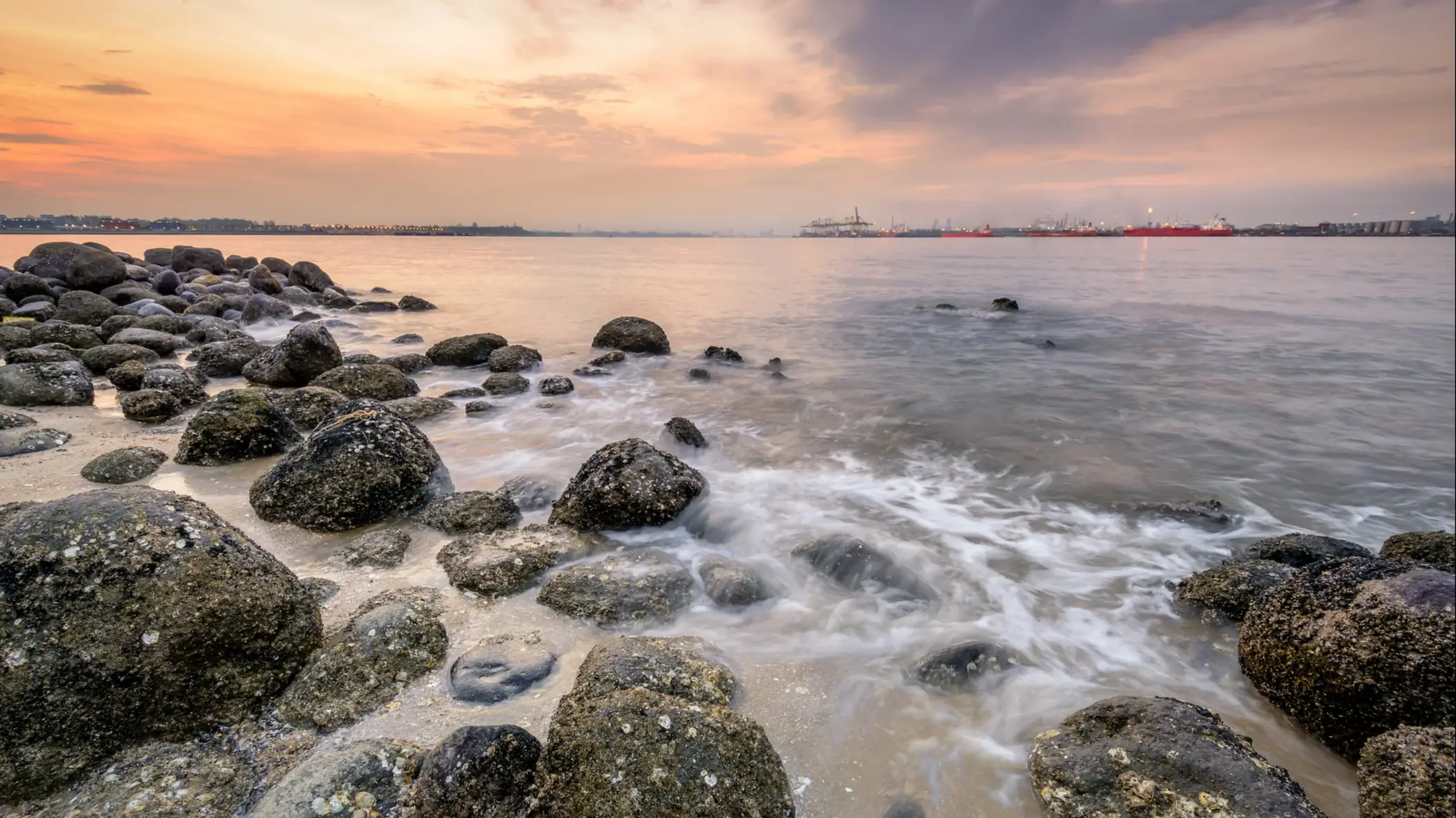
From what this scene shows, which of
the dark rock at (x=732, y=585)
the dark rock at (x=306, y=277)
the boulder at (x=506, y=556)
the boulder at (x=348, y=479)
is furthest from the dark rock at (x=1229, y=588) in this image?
the dark rock at (x=306, y=277)

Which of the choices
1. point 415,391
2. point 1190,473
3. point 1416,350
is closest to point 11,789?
point 415,391

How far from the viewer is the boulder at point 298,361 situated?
863 centimetres

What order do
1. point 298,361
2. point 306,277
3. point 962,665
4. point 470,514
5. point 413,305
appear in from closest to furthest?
point 962,665 < point 470,514 < point 298,361 < point 413,305 < point 306,277

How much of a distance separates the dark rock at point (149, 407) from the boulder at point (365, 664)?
5.50 m

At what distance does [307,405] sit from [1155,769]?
771cm

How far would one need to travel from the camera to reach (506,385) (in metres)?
9.23

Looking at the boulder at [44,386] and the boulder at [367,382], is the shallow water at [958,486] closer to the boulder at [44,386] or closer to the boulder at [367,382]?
the boulder at [44,386]

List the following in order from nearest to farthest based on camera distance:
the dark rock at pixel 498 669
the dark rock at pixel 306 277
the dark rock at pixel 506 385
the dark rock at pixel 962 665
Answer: the dark rock at pixel 498 669 < the dark rock at pixel 962 665 < the dark rock at pixel 506 385 < the dark rock at pixel 306 277

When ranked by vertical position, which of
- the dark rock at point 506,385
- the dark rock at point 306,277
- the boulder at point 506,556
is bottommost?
the boulder at point 506,556

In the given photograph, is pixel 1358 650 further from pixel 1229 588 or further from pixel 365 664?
pixel 365 664

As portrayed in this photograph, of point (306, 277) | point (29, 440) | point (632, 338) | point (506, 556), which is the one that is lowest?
point (506, 556)

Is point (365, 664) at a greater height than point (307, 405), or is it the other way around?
point (307, 405)

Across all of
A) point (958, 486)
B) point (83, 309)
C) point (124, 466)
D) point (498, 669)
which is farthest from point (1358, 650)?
point (83, 309)

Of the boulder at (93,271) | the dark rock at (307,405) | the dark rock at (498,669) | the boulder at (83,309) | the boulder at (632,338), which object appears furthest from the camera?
the boulder at (93,271)
